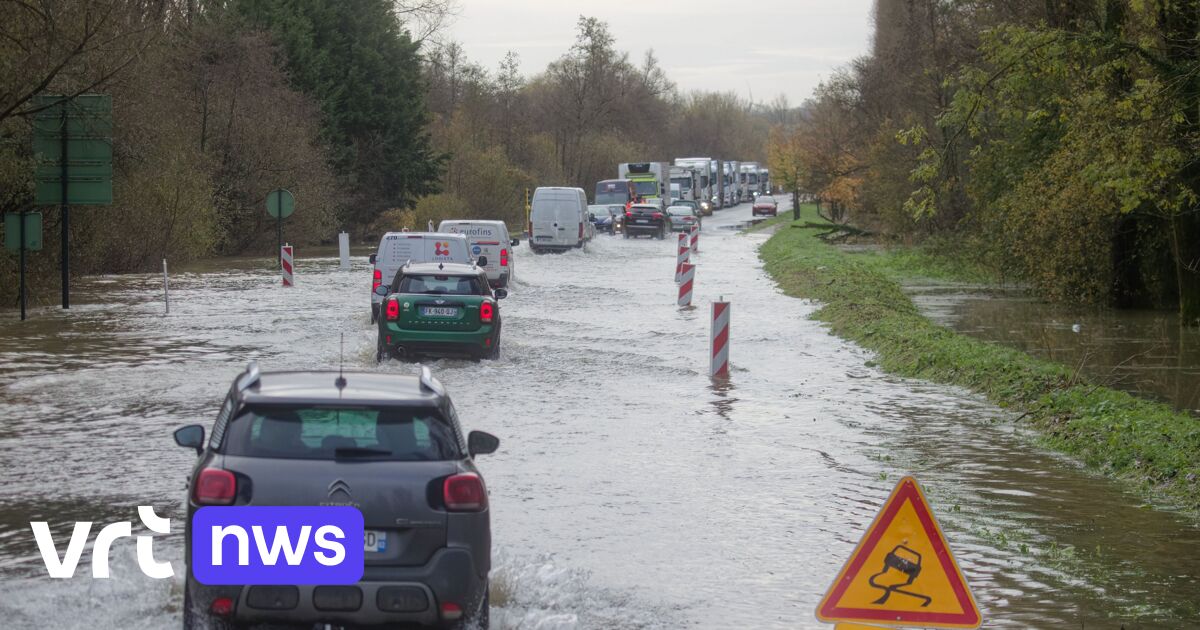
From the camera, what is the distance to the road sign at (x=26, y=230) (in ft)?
92.0

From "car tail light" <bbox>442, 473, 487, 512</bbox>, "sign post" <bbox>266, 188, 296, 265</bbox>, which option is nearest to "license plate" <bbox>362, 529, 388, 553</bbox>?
"car tail light" <bbox>442, 473, 487, 512</bbox>

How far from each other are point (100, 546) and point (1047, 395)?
36.9 feet

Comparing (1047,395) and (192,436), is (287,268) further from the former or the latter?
(192,436)

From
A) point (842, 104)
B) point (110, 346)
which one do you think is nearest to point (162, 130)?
point (110, 346)

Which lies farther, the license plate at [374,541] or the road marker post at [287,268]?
the road marker post at [287,268]

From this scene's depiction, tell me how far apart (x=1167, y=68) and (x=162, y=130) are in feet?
99.3

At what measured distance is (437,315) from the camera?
20.8m

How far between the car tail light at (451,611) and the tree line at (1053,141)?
43.0 feet

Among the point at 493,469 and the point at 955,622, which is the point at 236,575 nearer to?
the point at 955,622

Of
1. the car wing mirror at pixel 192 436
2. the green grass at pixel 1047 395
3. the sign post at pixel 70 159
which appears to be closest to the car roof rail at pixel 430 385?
the car wing mirror at pixel 192 436

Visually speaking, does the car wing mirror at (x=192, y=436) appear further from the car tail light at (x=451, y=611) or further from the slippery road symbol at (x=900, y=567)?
the slippery road symbol at (x=900, y=567)

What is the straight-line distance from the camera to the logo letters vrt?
9180mm

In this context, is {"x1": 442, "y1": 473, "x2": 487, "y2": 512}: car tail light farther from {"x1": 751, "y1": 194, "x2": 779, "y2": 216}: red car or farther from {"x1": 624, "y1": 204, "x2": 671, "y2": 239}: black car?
{"x1": 751, "y1": 194, "x2": 779, "y2": 216}: red car

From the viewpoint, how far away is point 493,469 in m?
13.5
